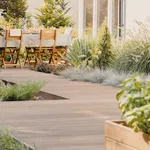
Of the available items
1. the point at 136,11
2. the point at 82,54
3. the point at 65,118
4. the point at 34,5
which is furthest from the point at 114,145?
the point at 34,5

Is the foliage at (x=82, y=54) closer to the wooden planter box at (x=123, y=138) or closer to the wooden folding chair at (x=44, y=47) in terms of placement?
the wooden folding chair at (x=44, y=47)

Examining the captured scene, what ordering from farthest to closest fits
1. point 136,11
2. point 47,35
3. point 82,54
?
1. point 47,35
2. point 136,11
3. point 82,54

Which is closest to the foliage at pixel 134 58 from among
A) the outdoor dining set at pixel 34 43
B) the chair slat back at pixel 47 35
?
the outdoor dining set at pixel 34 43

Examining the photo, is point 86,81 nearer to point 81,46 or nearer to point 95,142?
point 81,46

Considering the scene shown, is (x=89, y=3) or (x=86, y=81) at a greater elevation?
(x=89, y=3)

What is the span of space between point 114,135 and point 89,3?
50.8ft

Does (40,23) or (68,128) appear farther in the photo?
(40,23)

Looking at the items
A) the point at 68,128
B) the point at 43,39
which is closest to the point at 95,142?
the point at 68,128

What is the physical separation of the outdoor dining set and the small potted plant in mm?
11853

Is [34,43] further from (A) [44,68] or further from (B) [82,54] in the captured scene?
(B) [82,54]

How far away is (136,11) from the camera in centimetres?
1509

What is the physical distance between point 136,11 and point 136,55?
4110 millimetres

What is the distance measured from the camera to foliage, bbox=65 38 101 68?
13.0 metres

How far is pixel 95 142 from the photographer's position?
206 inches
